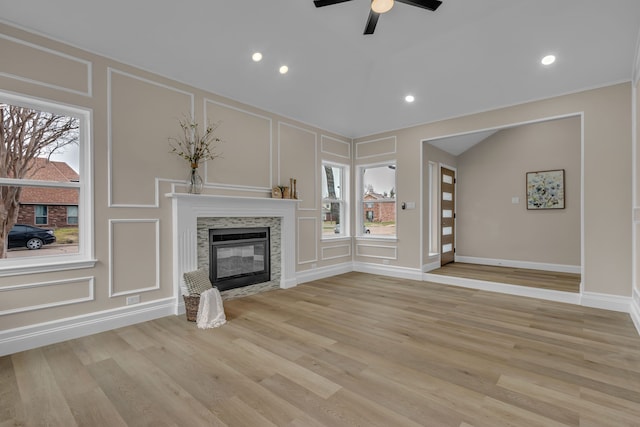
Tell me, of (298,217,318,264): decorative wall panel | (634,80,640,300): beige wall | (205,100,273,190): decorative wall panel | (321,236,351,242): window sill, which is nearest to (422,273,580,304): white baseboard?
(634,80,640,300): beige wall

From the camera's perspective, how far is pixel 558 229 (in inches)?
236

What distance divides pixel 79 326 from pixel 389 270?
4.56 metres

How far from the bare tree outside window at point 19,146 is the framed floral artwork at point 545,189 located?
7367 mm

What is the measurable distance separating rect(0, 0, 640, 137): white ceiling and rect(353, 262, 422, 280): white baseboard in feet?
9.05

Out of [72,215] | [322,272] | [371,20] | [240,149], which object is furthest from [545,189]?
[72,215]

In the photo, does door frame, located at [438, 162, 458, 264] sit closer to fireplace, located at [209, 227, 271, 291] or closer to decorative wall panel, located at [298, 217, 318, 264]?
decorative wall panel, located at [298, 217, 318, 264]

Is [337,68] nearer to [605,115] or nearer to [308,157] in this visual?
[308,157]

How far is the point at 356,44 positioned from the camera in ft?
13.4

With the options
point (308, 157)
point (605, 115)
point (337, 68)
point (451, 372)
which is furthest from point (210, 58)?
point (605, 115)

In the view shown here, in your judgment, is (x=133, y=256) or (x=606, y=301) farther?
(x=606, y=301)

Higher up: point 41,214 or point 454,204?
point 454,204

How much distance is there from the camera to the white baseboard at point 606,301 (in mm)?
3719

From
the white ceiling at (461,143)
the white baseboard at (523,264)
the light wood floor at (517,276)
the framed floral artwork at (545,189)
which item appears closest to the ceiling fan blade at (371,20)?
the white ceiling at (461,143)

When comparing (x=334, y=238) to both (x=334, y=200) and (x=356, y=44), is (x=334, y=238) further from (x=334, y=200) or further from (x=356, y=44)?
(x=356, y=44)
